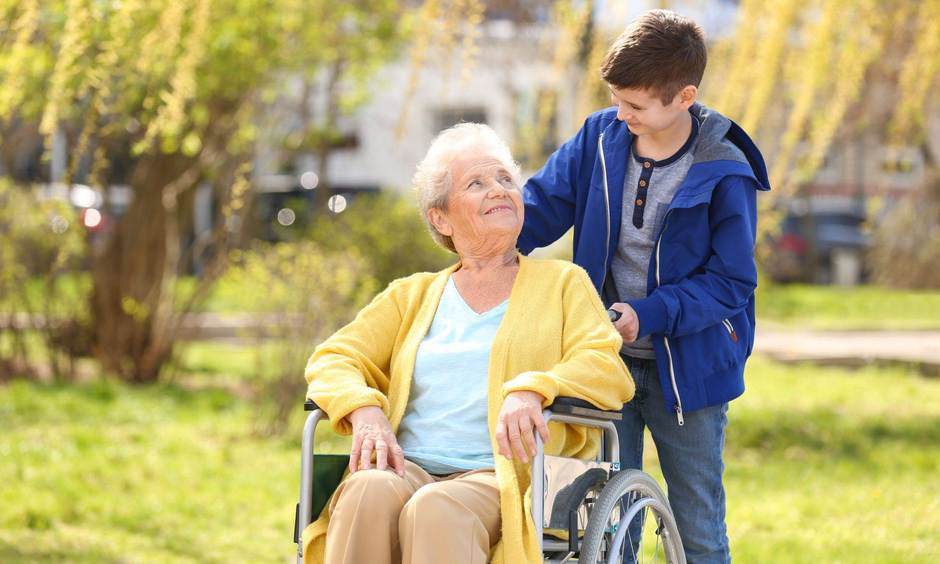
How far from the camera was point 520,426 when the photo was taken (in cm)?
284

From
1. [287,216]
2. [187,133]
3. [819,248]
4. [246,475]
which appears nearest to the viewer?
[246,475]

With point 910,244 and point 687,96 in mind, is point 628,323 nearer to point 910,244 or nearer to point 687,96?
point 687,96

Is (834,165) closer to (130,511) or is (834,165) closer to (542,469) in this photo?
(130,511)

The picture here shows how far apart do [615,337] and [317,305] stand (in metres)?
5.08

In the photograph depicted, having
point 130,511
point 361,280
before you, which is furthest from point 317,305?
point 130,511

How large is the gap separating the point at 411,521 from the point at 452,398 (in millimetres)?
381

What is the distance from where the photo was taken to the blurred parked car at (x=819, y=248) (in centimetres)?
2167

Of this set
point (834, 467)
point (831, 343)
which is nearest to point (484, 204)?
point (834, 467)

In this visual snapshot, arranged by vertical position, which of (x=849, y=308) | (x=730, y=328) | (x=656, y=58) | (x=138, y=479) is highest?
(x=656, y=58)

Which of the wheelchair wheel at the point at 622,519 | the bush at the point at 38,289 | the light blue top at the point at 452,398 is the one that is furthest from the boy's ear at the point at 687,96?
the bush at the point at 38,289

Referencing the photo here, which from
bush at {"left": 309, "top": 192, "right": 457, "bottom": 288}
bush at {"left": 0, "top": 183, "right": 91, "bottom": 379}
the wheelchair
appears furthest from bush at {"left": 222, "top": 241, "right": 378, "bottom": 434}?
the wheelchair

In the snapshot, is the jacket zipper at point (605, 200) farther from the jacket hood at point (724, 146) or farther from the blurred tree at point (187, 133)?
the blurred tree at point (187, 133)

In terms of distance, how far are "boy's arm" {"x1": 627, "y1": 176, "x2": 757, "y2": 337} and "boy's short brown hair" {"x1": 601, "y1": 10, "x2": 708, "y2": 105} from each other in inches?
9.9

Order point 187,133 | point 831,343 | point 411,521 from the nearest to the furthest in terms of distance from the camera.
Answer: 1. point 411,521
2. point 187,133
3. point 831,343
